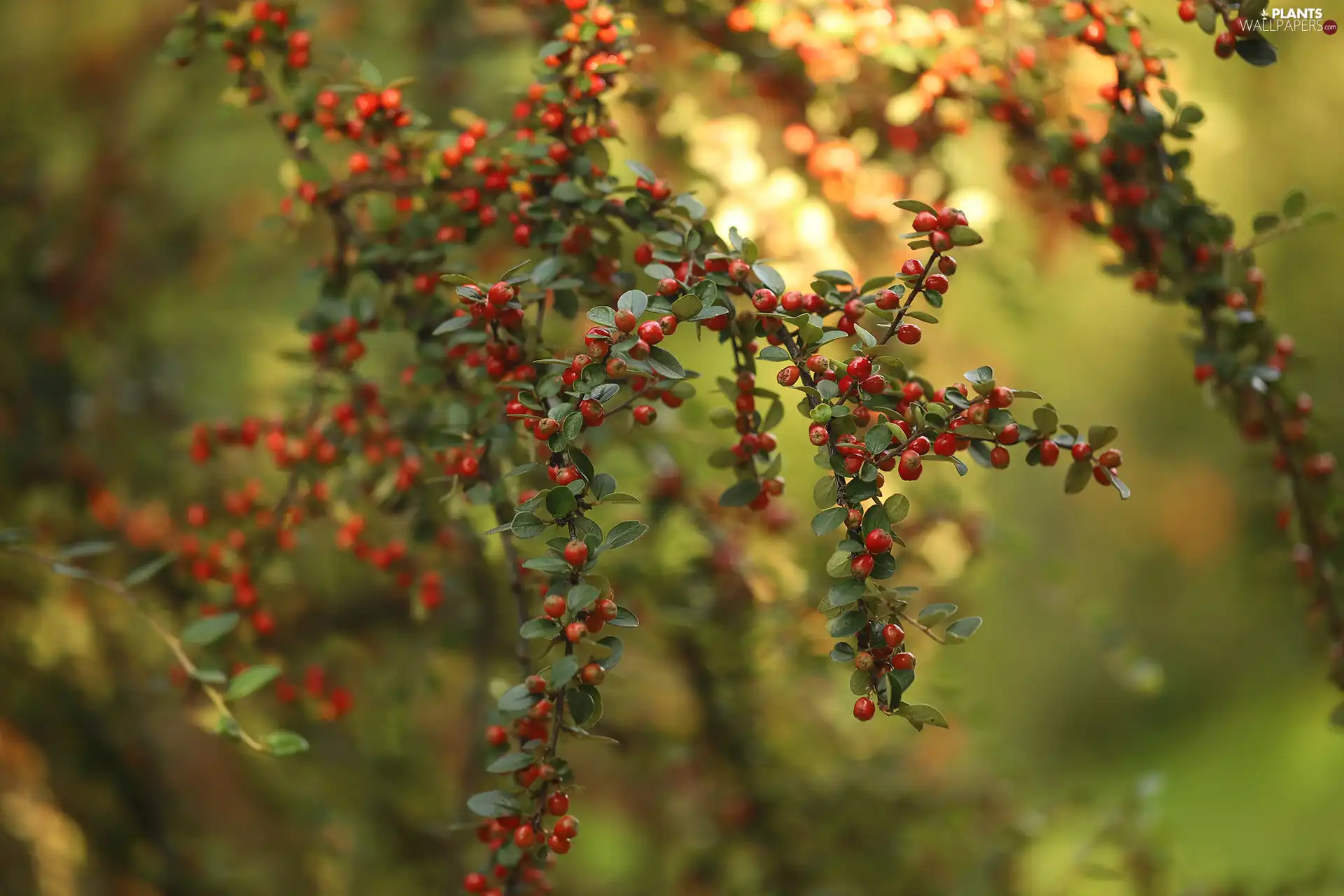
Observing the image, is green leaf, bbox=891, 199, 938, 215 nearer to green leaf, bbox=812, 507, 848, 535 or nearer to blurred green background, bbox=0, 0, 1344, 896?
green leaf, bbox=812, 507, 848, 535

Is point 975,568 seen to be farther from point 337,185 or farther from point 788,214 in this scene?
point 337,185

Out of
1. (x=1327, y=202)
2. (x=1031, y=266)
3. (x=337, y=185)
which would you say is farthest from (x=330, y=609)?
(x=1327, y=202)

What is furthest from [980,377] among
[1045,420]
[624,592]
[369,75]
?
[624,592]

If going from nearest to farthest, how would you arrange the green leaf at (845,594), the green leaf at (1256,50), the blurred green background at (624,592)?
1. the green leaf at (845,594)
2. the green leaf at (1256,50)
3. the blurred green background at (624,592)

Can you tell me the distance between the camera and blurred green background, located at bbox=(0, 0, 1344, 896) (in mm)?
1038

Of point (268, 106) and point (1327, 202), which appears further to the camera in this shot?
point (1327, 202)

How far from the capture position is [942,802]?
114cm

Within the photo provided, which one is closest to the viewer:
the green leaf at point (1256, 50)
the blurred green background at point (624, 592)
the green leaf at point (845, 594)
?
the green leaf at point (845, 594)

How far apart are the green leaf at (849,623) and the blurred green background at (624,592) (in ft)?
1.42

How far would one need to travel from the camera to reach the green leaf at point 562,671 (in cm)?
47

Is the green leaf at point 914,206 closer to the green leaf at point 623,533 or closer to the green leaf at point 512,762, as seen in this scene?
the green leaf at point 623,533

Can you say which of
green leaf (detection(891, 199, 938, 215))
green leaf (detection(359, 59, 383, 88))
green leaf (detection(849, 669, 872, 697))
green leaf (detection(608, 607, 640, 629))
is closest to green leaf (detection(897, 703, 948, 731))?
green leaf (detection(849, 669, 872, 697))

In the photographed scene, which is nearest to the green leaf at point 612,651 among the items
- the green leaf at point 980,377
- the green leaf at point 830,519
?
the green leaf at point 830,519

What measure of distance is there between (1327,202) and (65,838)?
7.00ft
